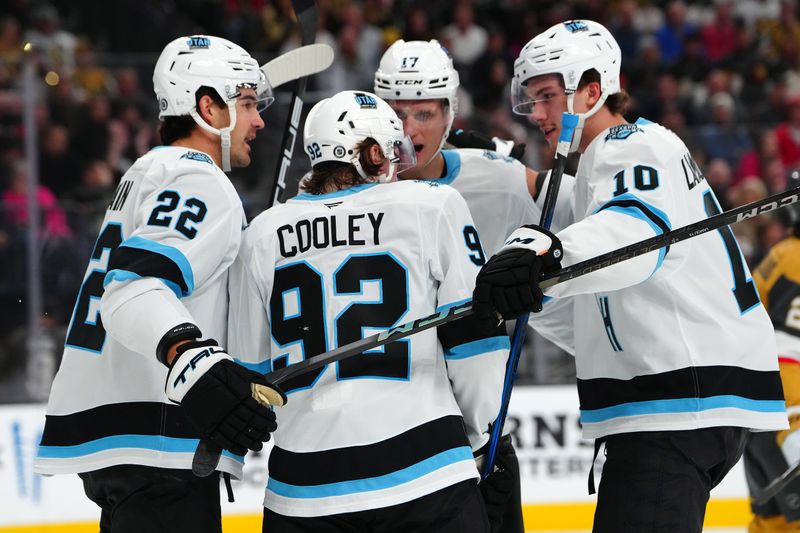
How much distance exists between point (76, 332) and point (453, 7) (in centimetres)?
639

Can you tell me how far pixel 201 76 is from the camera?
268 centimetres

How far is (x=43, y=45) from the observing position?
6789mm

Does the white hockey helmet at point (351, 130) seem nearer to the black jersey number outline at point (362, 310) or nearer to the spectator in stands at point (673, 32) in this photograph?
the black jersey number outline at point (362, 310)

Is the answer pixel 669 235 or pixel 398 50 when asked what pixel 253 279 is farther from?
pixel 398 50

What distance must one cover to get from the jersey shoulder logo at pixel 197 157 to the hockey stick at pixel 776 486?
7.53ft

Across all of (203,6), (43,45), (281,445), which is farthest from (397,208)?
(203,6)

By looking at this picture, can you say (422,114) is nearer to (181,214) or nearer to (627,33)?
(181,214)

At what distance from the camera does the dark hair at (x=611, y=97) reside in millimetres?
2768

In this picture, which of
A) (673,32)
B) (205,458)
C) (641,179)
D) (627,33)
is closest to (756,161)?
(627,33)

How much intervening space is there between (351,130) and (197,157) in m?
0.34

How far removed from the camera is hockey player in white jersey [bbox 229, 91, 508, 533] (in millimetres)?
2271

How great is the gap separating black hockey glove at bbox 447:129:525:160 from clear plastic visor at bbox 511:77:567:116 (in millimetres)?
518

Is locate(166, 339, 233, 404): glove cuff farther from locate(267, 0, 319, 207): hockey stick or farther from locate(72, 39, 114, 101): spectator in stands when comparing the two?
locate(72, 39, 114, 101): spectator in stands

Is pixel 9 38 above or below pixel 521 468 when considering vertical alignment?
above
